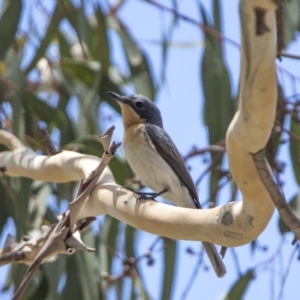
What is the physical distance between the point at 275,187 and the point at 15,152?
1.64 m

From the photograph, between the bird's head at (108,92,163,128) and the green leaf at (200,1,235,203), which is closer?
the green leaf at (200,1,235,203)

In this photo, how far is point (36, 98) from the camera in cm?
399

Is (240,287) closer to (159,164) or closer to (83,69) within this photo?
(159,164)

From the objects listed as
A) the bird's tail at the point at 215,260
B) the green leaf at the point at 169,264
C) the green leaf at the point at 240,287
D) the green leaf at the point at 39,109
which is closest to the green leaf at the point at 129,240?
the green leaf at the point at 169,264

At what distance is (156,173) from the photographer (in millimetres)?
3586

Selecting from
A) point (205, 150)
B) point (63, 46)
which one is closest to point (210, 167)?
point (205, 150)

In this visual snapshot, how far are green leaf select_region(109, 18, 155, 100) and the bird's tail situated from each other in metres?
1.27

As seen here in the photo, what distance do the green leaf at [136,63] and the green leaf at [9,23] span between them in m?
0.74

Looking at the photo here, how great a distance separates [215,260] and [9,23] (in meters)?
1.57

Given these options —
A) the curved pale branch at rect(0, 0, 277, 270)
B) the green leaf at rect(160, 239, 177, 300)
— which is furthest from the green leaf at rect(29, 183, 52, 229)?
the curved pale branch at rect(0, 0, 277, 270)

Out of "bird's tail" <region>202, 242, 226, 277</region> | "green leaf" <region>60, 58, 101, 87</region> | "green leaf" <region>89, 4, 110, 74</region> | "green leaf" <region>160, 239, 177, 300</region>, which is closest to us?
"bird's tail" <region>202, 242, 226, 277</region>

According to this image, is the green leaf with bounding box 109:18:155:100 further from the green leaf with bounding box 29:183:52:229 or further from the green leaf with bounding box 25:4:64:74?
the green leaf with bounding box 29:183:52:229

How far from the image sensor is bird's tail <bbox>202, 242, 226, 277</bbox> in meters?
2.80

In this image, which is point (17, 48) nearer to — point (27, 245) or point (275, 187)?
point (27, 245)
